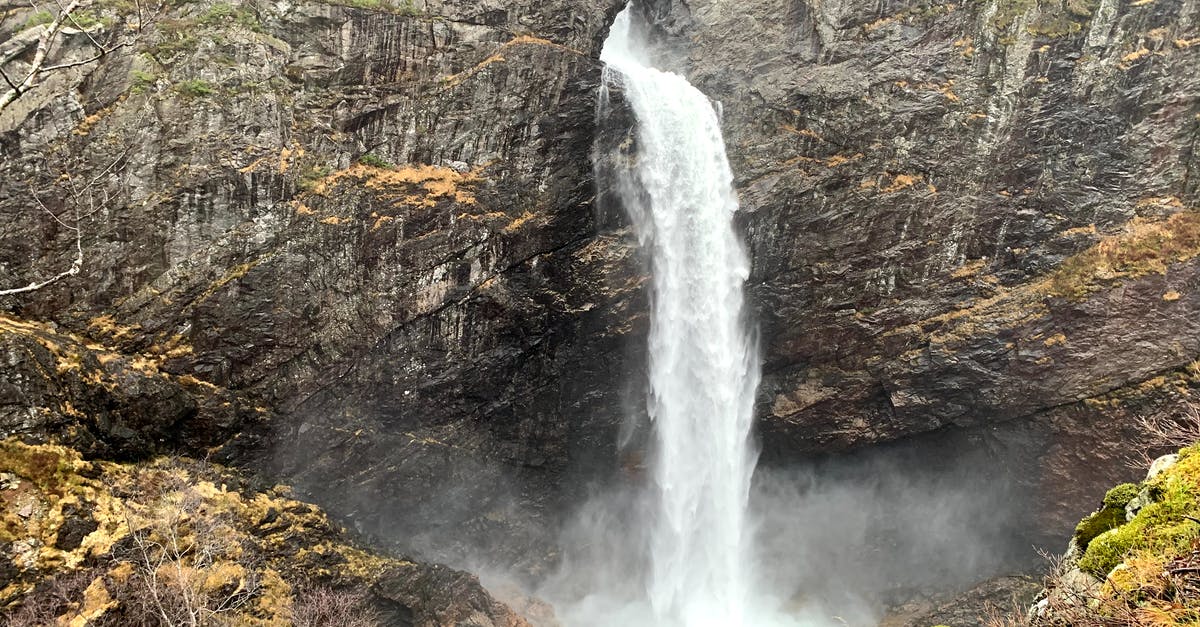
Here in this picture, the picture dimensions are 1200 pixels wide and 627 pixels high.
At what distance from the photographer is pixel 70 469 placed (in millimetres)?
17125

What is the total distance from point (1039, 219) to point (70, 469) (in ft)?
107

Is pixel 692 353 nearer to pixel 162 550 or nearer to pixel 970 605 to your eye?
pixel 970 605

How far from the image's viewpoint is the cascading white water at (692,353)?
89.1 feet

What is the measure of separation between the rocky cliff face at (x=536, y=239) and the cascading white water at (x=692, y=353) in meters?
1.31

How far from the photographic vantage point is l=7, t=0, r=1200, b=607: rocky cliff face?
1970 cm

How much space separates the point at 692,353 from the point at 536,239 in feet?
27.2

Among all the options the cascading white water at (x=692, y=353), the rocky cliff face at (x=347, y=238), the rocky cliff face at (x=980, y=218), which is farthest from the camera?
the cascading white water at (x=692, y=353)

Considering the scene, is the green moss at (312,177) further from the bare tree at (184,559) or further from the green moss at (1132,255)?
the green moss at (1132,255)

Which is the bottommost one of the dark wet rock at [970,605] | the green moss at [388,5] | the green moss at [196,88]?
the dark wet rock at [970,605]

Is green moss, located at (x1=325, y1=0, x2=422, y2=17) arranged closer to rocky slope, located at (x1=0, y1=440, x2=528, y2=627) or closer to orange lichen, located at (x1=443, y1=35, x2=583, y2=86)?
orange lichen, located at (x1=443, y1=35, x2=583, y2=86)

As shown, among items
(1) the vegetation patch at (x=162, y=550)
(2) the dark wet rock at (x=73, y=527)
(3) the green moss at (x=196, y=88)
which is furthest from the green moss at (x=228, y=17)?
(2) the dark wet rock at (x=73, y=527)

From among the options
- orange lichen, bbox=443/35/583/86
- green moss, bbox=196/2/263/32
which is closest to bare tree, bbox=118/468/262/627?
green moss, bbox=196/2/263/32

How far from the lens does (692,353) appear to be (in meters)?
28.0

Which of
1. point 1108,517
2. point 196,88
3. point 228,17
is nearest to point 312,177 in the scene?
point 196,88
